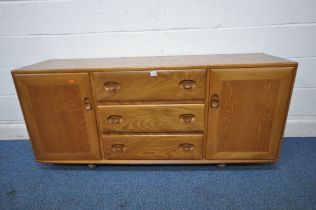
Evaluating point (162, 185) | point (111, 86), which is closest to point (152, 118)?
point (111, 86)

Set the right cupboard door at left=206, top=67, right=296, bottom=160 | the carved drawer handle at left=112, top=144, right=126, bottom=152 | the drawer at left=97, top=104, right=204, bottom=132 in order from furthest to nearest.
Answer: the carved drawer handle at left=112, top=144, right=126, bottom=152 < the drawer at left=97, top=104, right=204, bottom=132 < the right cupboard door at left=206, top=67, right=296, bottom=160

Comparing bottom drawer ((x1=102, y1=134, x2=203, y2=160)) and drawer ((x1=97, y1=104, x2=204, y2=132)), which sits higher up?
drawer ((x1=97, y1=104, x2=204, y2=132))

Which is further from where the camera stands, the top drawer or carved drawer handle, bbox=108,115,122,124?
carved drawer handle, bbox=108,115,122,124

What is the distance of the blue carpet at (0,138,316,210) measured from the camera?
1.10m

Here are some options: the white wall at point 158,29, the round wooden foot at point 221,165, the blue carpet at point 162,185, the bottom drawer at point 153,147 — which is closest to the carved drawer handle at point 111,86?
the bottom drawer at point 153,147

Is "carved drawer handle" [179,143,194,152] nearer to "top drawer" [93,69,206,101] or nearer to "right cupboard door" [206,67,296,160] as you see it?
"right cupboard door" [206,67,296,160]

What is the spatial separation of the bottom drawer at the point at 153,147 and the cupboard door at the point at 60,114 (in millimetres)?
110

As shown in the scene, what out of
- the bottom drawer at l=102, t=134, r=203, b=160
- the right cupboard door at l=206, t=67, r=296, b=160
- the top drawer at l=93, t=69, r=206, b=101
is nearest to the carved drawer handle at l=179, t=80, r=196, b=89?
the top drawer at l=93, t=69, r=206, b=101

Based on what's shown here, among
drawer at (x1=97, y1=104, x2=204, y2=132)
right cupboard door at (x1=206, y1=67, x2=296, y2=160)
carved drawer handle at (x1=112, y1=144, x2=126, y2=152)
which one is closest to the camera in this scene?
right cupboard door at (x1=206, y1=67, x2=296, y2=160)

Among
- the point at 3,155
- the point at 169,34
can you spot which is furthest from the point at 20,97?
the point at 169,34

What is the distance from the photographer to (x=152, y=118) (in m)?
1.20

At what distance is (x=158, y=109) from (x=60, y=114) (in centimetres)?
59

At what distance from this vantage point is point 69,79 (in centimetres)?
112

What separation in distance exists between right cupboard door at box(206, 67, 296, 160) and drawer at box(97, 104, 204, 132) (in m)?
0.10
